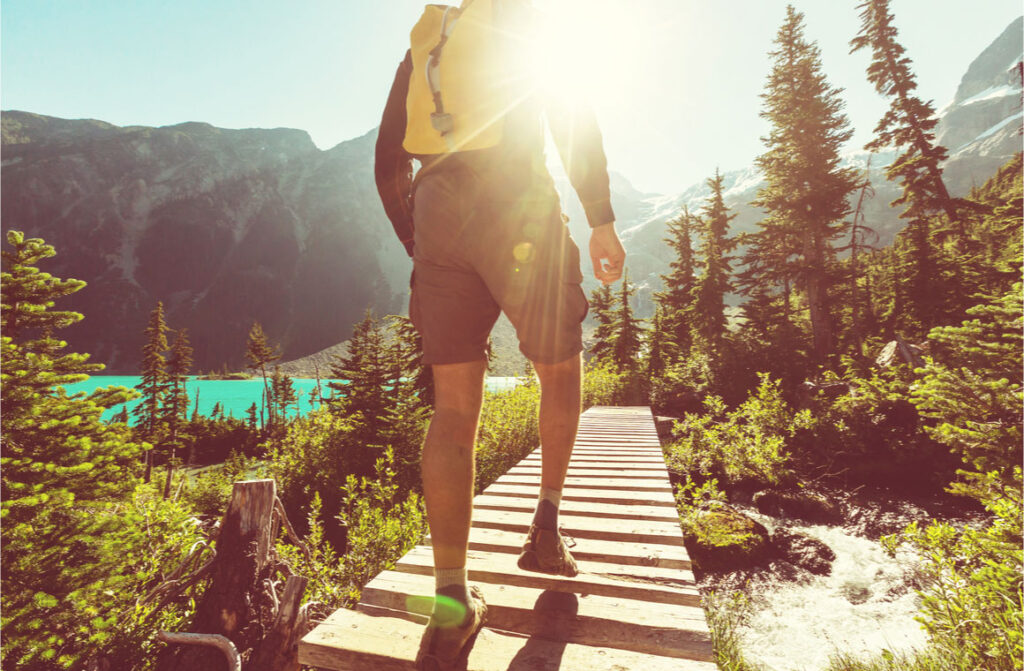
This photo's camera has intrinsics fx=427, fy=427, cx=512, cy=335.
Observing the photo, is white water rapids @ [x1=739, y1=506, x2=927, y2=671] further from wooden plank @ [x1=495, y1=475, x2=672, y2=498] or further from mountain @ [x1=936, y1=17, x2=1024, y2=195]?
mountain @ [x1=936, y1=17, x2=1024, y2=195]

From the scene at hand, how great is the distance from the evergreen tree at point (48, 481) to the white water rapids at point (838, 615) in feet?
22.1

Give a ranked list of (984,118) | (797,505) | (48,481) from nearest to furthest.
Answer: (48,481) < (797,505) < (984,118)

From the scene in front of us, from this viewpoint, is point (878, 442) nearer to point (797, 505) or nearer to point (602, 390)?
point (797, 505)

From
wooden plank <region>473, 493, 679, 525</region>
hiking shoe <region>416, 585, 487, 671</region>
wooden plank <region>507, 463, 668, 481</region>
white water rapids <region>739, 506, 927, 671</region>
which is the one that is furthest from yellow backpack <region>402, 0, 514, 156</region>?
white water rapids <region>739, 506, 927, 671</region>

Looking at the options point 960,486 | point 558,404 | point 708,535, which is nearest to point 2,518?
point 558,404

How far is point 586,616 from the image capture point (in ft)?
5.11

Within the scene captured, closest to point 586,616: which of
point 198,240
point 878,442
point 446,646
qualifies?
point 446,646

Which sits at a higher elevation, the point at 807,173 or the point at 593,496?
the point at 807,173

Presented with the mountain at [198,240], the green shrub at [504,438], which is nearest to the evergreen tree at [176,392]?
the green shrub at [504,438]

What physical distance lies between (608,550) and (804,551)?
8.66 metres

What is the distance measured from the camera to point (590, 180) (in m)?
1.66

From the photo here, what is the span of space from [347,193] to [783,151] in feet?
649

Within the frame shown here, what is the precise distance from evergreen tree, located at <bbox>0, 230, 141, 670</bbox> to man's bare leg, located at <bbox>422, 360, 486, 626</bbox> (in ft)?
9.61

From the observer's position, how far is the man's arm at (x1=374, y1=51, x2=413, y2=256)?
176cm
